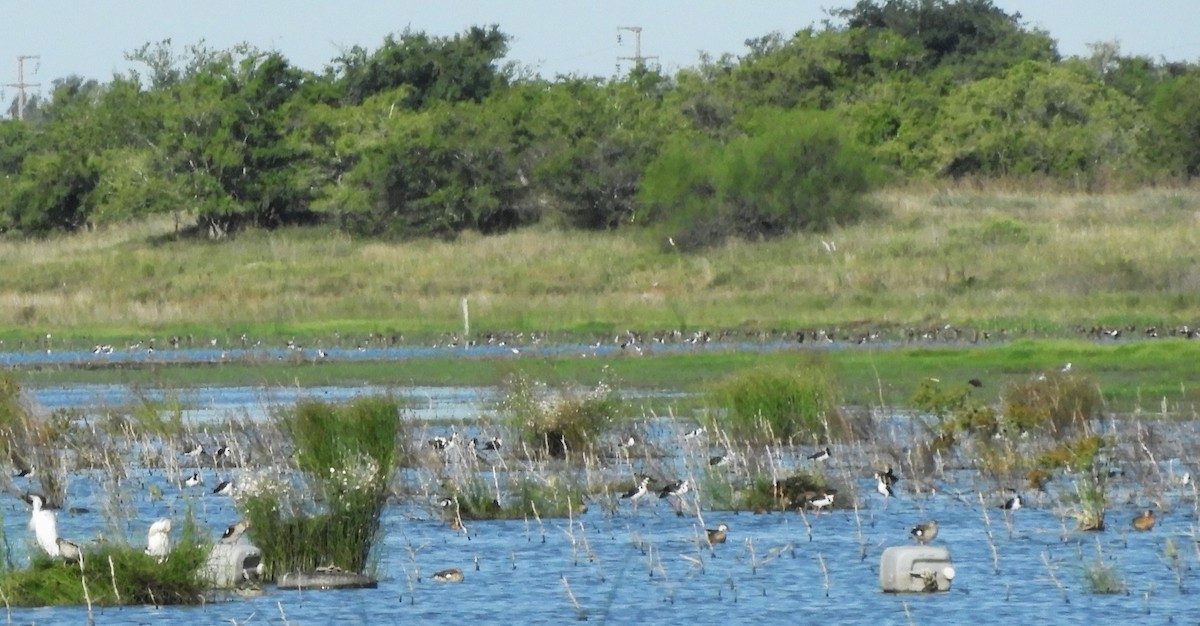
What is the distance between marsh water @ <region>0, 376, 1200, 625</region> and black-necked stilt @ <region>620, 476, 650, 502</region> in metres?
0.10

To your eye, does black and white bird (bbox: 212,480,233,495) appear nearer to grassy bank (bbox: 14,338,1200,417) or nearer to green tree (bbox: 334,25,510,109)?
grassy bank (bbox: 14,338,1200,417)

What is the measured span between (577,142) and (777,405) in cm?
4571

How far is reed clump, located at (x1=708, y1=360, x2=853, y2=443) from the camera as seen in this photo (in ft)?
73.7

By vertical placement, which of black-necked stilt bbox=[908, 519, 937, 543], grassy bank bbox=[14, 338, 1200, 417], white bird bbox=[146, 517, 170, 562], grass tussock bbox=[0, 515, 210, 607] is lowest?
grassy bank bbox=[14, 338, 1200, 417]

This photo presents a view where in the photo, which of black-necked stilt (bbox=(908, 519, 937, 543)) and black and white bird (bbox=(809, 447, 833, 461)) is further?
black and white bird (bbox=(809, 447, 833, 461))

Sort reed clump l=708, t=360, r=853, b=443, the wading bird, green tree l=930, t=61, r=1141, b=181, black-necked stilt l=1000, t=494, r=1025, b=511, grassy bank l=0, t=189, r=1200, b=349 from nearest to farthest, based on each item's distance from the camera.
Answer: the wading bird < black-necked stilt l=1000, t=494, r=1025, b=511 < reed clump l=708, t=360, r=853, b=443 < grassy bank l=0, t=189, r=1200, b=349 < green tree l=930, t=61, r=1141, b=181

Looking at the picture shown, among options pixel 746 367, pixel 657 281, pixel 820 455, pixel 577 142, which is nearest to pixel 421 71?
pixel 577 142

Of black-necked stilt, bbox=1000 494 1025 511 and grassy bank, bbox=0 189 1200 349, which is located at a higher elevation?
black-necked stilt, bbox=1000 494 1025 511

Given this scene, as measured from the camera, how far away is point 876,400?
29453mm

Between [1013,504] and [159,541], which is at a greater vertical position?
[159,541]

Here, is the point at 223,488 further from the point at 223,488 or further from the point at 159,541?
the point at 159,541

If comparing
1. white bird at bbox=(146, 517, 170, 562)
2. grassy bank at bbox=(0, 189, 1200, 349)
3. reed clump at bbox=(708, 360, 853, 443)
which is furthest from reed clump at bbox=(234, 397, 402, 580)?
grassy bank at bbox=(0, 189, 1200, 349)

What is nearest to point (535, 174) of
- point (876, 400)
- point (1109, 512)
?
point (876, 400)

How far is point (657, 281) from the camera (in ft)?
180
